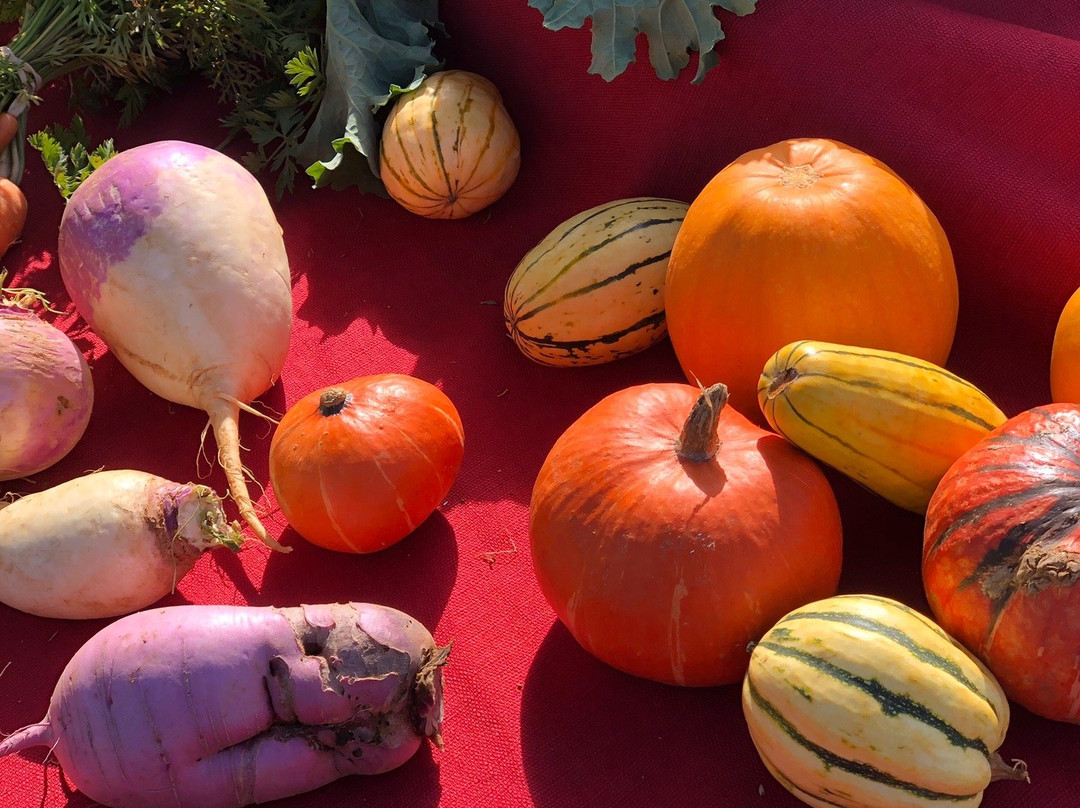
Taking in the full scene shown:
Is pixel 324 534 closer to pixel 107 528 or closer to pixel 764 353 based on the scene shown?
pixel 107 528

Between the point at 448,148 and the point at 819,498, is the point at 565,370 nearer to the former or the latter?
the point at 448,148

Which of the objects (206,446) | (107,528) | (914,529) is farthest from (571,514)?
(206,446)

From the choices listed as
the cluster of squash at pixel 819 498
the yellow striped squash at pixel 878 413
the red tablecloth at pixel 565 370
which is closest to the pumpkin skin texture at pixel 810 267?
the cluster of squash at pixel 819 498

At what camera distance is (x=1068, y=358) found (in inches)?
66.2

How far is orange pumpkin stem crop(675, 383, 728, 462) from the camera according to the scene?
1549 mm

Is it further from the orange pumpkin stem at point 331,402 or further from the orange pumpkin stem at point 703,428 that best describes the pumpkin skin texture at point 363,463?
the orange pumpkin stem at point 703,428

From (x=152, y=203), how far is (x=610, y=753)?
5.19 feet

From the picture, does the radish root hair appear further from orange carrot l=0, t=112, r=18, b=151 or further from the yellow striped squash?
orange carrot l=0, t=112, r=18, b=151

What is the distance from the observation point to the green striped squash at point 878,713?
4.18ft

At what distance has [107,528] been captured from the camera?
1.84 metres

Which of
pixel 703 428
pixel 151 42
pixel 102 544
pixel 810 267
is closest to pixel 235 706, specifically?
pixel 102 544

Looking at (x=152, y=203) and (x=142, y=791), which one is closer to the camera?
(x=142, y=791)

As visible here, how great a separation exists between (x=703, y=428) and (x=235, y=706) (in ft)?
2.89

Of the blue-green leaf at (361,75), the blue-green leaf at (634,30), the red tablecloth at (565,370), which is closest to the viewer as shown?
the red tablecloth at (565,370)
